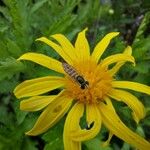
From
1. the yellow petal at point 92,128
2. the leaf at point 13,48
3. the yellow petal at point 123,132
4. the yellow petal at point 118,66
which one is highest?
the leaf at point 13,48

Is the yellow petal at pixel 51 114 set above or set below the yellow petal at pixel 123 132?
above

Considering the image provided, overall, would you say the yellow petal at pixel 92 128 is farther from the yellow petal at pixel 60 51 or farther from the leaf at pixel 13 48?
the leaf at pixel 13 48

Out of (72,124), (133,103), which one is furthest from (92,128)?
(133,103)

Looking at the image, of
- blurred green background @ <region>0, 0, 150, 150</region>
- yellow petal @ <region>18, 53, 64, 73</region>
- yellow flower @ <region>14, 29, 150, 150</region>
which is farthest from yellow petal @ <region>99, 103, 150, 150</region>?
yellow petal @ <region>18, 53, 64, 73</region>

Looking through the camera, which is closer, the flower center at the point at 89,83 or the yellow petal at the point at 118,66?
the flower center at the point at 89,83

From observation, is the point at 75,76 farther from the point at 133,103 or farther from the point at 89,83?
the point at 133,103

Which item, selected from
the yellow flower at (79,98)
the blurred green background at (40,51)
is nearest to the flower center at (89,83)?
the yellow flower at (79,98)

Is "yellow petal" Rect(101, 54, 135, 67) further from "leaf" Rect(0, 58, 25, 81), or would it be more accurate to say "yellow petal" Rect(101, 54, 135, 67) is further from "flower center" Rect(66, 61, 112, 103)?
"leaf" Rect(0, 58, 25, 81)
